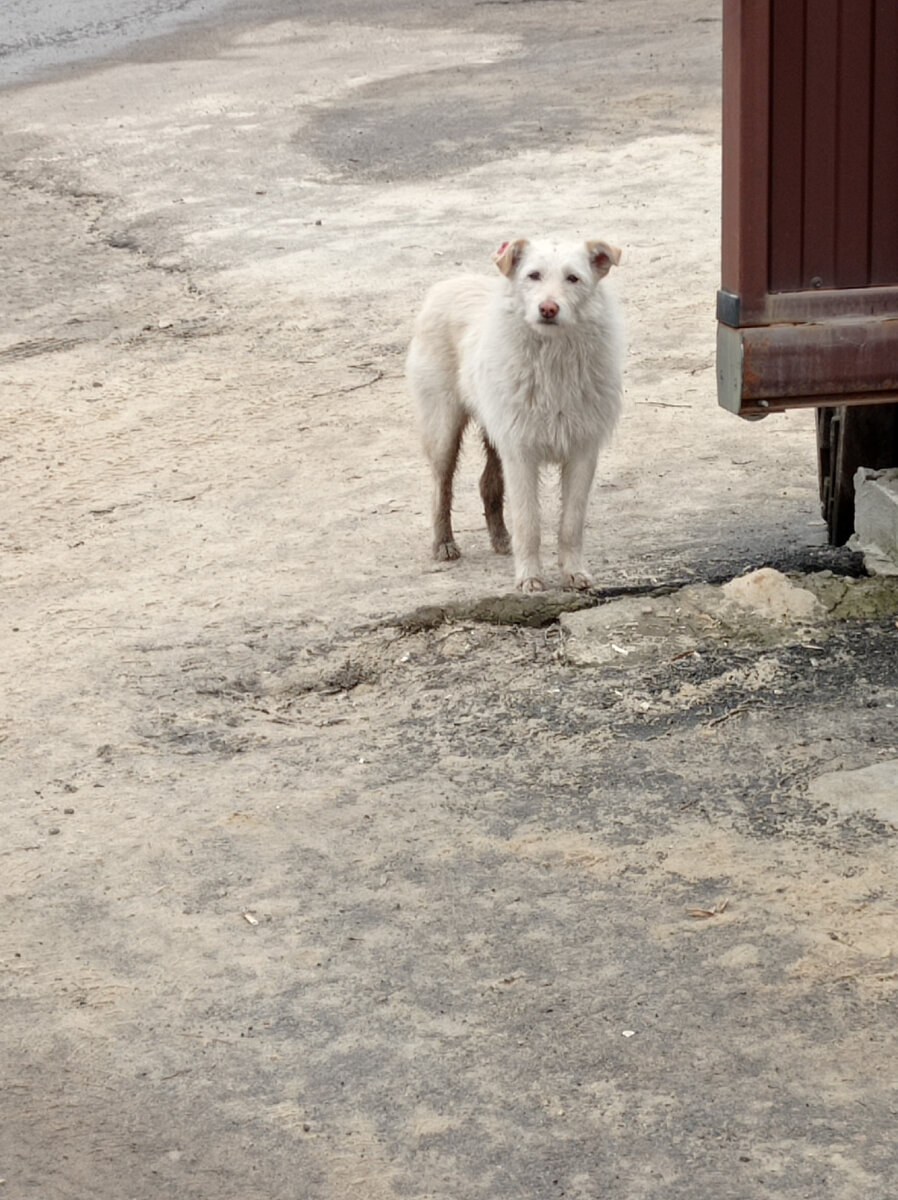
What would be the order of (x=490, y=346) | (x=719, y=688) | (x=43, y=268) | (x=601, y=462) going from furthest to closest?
(x=43, y=268) < (x=601, y=462) < (x=490, y=346) < (x=719, y=688)

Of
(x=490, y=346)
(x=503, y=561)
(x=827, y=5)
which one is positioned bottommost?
(x=503, y=561)

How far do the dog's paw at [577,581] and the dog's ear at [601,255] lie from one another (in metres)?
1.10

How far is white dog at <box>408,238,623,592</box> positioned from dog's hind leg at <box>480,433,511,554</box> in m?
0.42

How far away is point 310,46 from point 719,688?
1548cm

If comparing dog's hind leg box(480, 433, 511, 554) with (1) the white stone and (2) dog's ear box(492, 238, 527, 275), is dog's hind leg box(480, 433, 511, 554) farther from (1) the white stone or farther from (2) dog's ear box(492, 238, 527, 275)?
(1) the white stone

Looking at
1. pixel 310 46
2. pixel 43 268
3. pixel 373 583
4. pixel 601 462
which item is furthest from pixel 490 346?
pixel 310 46

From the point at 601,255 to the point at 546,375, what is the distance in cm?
48

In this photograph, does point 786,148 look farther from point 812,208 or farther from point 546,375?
point 546,375

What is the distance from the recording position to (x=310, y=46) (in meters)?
19.1

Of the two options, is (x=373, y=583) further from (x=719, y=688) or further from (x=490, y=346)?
(x=719, y=688)

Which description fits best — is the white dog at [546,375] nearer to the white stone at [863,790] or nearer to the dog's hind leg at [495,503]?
the dog's hind leg at [495,503]

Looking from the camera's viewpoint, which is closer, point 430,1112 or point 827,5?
point 430,1112

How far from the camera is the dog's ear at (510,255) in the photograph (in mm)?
6027

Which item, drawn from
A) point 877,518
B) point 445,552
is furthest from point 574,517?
point 877,518
